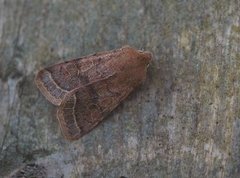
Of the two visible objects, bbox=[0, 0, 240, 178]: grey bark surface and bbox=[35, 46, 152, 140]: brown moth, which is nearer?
bbox=[0, 0, 240, 178]: grey bark surface

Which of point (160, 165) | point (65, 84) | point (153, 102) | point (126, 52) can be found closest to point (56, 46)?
point (65, 84)

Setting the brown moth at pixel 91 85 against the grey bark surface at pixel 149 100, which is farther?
the brown moth at pixel 91 85

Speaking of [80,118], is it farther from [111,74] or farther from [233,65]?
[233,65]
